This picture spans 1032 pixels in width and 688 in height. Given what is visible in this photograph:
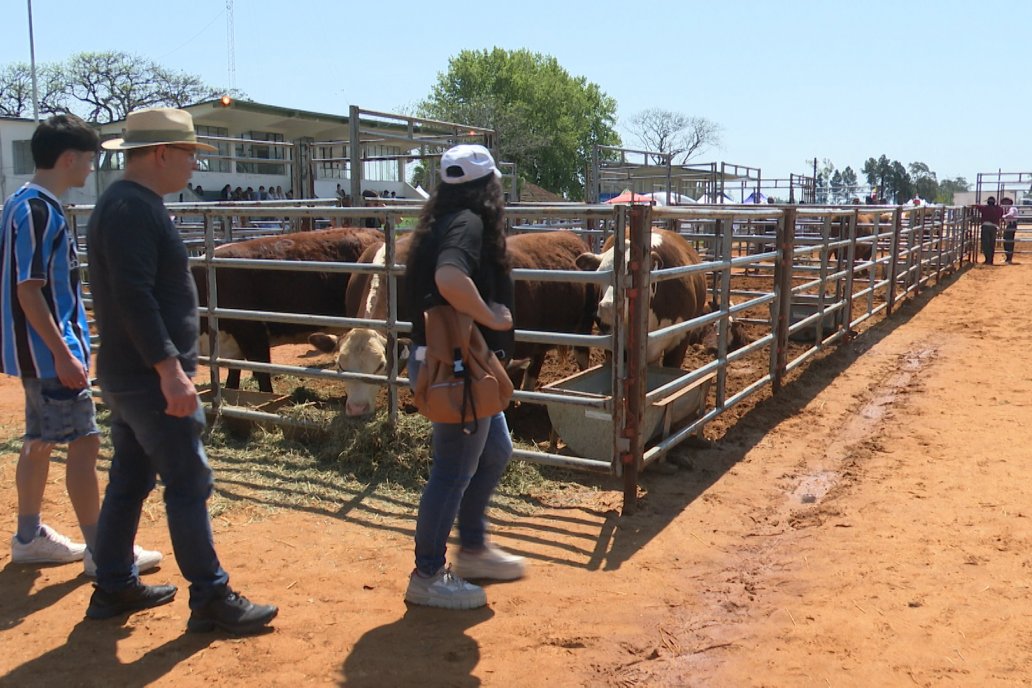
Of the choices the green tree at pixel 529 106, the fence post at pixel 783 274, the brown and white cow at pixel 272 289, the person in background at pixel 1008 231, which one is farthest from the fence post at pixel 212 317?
the green tree at pixel 529 106

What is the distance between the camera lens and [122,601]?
10.6ft

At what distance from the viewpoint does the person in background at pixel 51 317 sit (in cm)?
322

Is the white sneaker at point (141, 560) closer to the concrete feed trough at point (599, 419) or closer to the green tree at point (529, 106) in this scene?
the concrete feed trough at point (599, 419)

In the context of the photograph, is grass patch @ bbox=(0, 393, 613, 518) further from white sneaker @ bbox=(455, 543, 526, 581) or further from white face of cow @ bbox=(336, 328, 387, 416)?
white sneaker @ bbox=(455, 543, 526, 581)

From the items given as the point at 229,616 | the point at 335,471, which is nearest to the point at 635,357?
the point at 335,471

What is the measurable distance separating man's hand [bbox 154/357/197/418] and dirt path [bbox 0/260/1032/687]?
916 millimetres

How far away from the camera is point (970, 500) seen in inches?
180

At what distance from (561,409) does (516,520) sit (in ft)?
2.83

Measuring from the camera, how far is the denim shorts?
3398 millimetres

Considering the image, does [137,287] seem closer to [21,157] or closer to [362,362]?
[362,362]

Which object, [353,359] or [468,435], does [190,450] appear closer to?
[468,435]

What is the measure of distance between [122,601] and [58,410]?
0.81 m

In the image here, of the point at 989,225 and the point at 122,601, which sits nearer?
the point at 122,601

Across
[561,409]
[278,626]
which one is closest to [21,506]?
[278,626]
